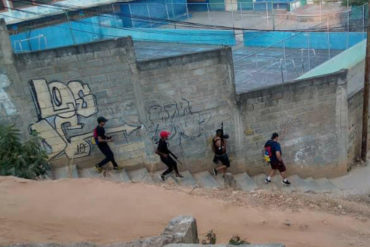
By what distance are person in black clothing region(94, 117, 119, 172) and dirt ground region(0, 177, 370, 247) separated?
176cm

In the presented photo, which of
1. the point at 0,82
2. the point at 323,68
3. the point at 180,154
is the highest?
the point at 0,82

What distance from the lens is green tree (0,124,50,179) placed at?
8133 mm

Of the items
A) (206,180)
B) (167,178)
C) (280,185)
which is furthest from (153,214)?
(280,185)

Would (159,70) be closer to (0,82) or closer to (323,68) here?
(0,82)

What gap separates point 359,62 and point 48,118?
8980 mm

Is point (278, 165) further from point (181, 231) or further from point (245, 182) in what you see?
point (181, 231)

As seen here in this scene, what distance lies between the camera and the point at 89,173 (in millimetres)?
10055

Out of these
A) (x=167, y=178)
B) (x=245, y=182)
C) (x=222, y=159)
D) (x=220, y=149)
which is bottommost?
(x=245, y=182)

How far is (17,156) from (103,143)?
7.01 feet

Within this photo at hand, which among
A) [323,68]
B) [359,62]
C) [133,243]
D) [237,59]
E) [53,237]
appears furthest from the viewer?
[237,59]

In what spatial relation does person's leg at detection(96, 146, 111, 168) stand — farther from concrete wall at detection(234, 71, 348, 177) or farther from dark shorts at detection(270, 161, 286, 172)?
dark shorts at detection(270, 161, 286, 172)

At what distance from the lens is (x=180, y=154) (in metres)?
10.6

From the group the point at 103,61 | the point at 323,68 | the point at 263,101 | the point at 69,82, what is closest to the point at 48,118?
the point at 69,82

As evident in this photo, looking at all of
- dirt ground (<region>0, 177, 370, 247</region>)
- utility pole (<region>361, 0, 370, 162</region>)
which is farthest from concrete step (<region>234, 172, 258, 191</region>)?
utility pole (<region>361, 0, 370, 162</region>)
